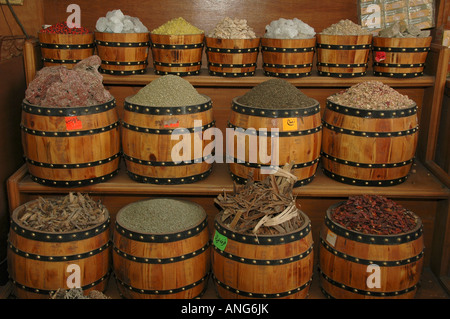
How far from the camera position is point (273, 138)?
327 cm

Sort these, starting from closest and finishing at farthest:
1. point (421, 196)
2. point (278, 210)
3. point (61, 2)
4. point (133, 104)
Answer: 1. point (278, 210)
2. point (133, 104)
3. point (421, 196)
4. point (61, 2)

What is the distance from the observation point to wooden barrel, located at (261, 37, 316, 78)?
3658mm

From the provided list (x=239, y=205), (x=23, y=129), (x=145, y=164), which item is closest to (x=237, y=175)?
(x=239, y=205)

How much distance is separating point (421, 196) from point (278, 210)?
1.19 m

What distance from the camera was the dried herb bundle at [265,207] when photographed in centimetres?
305

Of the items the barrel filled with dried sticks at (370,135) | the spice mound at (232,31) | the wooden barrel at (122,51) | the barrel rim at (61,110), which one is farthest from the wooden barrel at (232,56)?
the barrel rim at (61,110)

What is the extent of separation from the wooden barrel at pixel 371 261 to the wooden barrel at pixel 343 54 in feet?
3.79

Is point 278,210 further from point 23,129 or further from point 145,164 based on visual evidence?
point 23,129

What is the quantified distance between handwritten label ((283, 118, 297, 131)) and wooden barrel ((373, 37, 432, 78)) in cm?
100

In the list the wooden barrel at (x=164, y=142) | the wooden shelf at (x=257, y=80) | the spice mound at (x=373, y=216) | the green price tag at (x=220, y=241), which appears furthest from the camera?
the wooden shelf at (x=257, y=80)

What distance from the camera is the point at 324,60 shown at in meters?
3.78

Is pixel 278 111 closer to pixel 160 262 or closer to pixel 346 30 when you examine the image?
pixel 346 30

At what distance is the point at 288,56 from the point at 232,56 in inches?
16.0

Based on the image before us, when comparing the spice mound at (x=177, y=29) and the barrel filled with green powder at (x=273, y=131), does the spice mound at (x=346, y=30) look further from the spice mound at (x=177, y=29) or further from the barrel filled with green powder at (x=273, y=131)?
the spice mound at (x=177, y=29)
